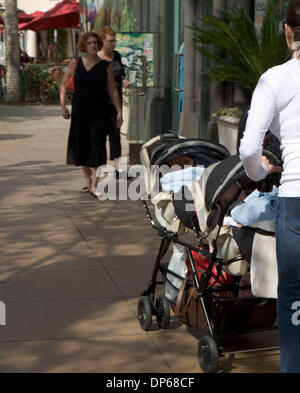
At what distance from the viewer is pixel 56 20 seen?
103 ft

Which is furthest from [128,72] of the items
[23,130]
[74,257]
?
[74,257]

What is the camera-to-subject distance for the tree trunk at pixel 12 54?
25266mm

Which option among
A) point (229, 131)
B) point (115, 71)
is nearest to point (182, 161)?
point (229, 131)

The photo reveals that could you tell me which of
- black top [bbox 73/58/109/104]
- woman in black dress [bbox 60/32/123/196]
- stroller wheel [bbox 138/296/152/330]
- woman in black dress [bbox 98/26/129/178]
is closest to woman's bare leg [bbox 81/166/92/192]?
woman in black dress [bbox 60/32/123/196]

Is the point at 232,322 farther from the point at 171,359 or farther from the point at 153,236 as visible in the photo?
the point at 153,236

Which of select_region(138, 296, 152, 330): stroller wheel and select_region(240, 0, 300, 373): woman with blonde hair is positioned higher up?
select_region(240, 0, 300, 373): woman with blonde hair

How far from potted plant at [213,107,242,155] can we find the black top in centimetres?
203

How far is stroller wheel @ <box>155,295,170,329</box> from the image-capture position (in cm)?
513

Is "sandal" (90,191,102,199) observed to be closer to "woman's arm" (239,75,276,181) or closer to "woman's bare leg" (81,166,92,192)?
"woman's bare leg" (81,166,92,192)

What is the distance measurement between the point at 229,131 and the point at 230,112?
415mm

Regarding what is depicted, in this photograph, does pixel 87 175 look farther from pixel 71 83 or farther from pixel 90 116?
pixel 71 83

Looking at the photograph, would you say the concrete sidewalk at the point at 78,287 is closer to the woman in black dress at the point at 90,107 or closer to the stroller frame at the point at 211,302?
the stroller frame at the point at 211,302

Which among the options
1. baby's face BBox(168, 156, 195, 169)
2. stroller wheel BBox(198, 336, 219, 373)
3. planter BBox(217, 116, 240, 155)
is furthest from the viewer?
planter BBox(217, 116, 240, 155)

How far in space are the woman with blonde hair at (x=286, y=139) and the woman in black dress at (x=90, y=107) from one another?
247 inches
